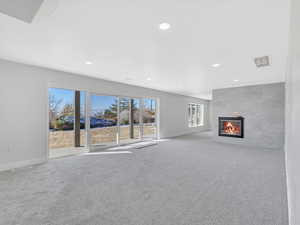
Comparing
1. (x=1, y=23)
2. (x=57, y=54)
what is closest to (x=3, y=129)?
(x=57, y=54)

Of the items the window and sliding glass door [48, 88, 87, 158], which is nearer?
sliding glass door [48, 88, 87, 158]

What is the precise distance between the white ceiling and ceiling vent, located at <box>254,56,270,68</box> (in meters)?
0.13

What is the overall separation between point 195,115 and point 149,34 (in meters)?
9.76

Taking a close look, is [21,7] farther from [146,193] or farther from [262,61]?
[262,61]

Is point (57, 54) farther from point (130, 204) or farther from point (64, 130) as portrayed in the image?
point (130, 204)

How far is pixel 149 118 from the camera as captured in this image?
791cm

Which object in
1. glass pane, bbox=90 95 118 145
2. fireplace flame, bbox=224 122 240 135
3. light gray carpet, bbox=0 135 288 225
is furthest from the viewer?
fireplace flame, bbox=224 122 240 135

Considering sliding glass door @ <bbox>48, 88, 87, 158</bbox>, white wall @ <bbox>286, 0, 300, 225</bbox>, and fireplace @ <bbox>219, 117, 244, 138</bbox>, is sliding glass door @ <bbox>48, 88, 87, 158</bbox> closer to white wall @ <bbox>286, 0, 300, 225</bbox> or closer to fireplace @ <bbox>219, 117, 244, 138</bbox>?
white wall @ <bbox>286, 0, 300, 225</bbox>

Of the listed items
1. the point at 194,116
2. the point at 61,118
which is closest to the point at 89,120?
the point at 61,118

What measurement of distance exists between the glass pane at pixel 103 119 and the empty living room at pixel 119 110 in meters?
0.04

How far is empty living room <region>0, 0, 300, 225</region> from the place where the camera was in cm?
188

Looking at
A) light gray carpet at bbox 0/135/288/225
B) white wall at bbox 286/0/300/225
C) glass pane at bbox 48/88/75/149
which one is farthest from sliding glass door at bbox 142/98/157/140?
white wall at bbox 286/0/300/225

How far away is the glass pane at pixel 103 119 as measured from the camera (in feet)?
18.7

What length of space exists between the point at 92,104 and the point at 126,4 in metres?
4.38
